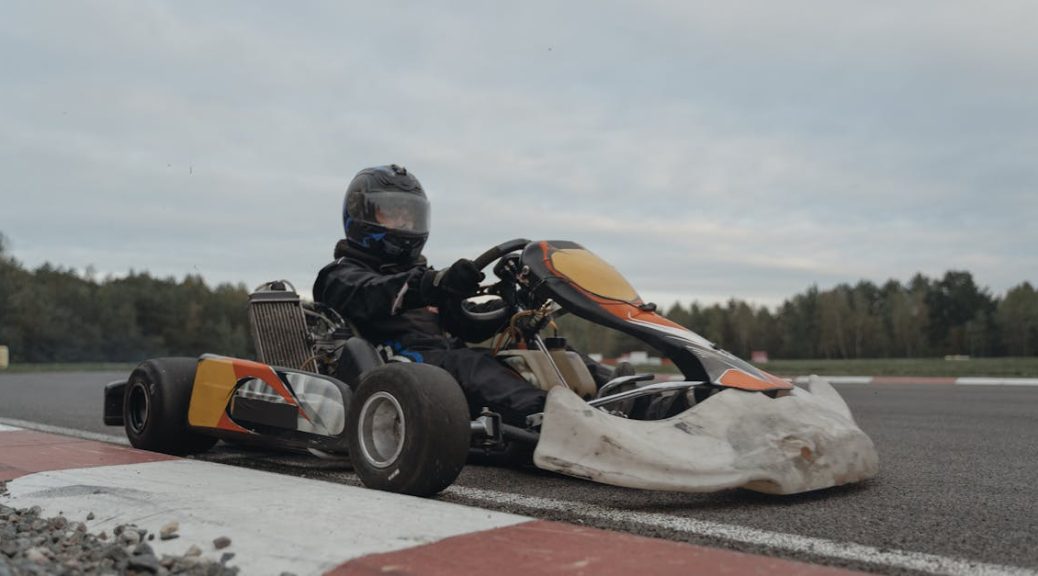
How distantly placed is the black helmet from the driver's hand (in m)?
0.93

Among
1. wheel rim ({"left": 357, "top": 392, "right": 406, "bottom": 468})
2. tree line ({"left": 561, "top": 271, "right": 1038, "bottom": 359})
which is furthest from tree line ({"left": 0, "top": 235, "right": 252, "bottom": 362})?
wheel rim ({"left": 357, "top": 392, "right": 406, "bottom": 468})

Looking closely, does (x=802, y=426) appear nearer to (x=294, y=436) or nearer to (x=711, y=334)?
(x=294, y=436)

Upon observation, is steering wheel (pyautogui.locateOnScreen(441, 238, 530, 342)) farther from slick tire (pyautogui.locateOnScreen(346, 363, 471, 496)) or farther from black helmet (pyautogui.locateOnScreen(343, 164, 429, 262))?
slick tire (pyautogui.locateOnScreen(346, 363, 471, 496))

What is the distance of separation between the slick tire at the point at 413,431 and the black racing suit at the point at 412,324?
21.0 inches

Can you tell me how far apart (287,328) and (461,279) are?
1.36m

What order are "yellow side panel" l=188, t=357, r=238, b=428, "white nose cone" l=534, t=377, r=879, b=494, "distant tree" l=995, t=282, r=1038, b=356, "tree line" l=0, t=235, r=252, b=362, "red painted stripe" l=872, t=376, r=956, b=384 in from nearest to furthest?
"white nose cone" l=534, t=377, r=879, b=494 < "yellow side panel" l=188, t=357, r=238, b=428 < "red painted stripe" l=872, t=376, r=956, b=384 < "tree line" l=0, t=235, r=252, b=362 < "distant tree" l=995, t=282, r=1038, b=356

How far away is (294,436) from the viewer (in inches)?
155

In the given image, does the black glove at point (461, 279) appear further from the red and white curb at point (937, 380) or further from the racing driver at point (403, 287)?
the red and white curb at point (937, 380)

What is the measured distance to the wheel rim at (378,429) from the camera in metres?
3.36

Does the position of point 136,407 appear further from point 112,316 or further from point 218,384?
point 112,316

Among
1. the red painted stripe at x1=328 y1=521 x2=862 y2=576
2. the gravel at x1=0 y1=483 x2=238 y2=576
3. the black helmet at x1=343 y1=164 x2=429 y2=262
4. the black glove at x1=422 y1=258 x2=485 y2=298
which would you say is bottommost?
the gravel at x1=0 y1=483 x2=238 y2=576

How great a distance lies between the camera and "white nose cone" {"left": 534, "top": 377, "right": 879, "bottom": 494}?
2928mm

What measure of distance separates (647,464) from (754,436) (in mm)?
376

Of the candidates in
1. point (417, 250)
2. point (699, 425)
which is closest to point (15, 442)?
point (417, 250)
